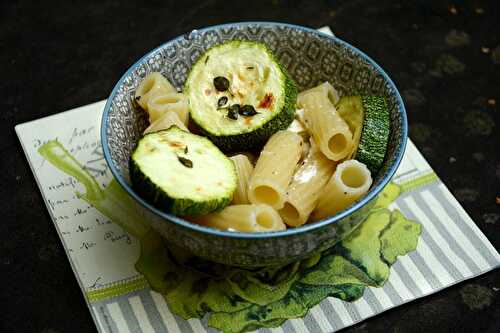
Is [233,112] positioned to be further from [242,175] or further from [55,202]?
[55,202]

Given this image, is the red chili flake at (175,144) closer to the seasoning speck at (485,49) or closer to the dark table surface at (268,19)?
the dark table surface at (268,19)

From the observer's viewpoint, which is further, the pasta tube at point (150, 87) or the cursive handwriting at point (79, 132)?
the cursive handwriting at point (79, 132)

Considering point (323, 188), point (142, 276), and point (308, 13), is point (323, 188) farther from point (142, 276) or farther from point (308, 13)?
point (308, 13)

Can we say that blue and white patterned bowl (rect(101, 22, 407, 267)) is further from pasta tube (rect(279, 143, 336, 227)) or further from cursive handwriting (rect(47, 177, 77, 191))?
cursive handwriting (rect(47, 177, 77, 191))

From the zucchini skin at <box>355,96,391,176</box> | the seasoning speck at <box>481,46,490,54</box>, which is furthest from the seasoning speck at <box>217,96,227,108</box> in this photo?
the seasoning speck at <box>481,46,490,54</box>

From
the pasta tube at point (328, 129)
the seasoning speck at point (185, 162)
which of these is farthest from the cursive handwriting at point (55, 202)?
the pasta tube at point (328, 129)

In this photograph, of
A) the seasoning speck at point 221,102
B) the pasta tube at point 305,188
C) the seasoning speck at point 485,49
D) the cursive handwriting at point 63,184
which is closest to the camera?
the pasta tube at point 305,188
